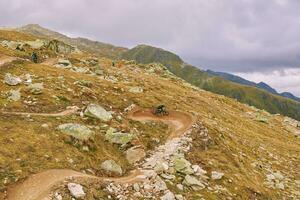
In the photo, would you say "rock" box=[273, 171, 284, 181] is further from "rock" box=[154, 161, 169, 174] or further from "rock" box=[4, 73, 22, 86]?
"rock" box=[4, 73, 22, 86]

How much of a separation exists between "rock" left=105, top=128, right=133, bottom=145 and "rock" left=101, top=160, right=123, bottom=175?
15.6 ft

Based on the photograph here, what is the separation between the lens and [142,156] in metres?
41.8

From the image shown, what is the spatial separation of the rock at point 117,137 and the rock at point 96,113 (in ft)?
10.4

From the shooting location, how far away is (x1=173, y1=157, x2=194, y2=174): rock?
39250mm

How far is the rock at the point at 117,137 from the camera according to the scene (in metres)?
41.9

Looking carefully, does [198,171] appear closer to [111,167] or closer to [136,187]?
[136,187]

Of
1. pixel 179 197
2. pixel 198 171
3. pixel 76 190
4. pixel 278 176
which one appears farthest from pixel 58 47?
pixel 76 190

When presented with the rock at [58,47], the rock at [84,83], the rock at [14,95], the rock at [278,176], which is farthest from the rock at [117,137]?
the rock at [58,47]

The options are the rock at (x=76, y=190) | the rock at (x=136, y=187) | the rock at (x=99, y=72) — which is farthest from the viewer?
the rock at (x=99, y=72)

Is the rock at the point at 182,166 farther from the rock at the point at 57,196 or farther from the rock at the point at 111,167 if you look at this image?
the rock at the point at 57,196

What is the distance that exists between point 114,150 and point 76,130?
14.8 ft

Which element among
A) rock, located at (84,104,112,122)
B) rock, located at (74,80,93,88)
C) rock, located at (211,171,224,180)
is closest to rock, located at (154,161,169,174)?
rock, located at (211,171,224,180)

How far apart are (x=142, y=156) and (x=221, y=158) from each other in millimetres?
9748

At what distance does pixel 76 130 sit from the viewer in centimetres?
3891
